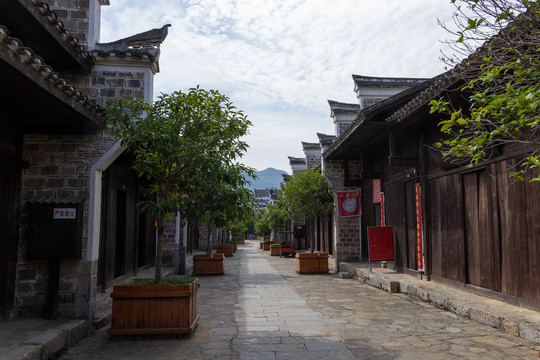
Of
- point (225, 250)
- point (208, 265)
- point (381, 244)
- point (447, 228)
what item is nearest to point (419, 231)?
point (447, 228)

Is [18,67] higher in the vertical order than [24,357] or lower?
higher

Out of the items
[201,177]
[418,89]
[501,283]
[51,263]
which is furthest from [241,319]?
[418,89]

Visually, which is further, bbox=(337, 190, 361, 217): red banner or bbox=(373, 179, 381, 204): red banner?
bbox=(337, 190, 361, 217): red banner

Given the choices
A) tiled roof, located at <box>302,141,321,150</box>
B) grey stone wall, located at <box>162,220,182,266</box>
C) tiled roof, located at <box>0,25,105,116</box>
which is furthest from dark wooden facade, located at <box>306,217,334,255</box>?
tiled roof, located at <box>0,25,105,116</box>

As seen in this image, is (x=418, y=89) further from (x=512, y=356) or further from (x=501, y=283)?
(x=512, y=356)

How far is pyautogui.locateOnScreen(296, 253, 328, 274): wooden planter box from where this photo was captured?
46.9ft

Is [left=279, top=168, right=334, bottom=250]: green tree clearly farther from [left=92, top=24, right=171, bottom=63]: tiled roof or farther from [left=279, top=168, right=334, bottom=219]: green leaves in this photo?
[left=92, top=24, right=171, bottom=63]: tiled roof

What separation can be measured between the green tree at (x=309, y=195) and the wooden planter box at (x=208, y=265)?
12.3 ft

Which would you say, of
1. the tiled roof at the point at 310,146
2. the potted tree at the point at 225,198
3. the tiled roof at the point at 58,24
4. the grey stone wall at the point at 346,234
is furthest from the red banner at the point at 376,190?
the tiled roof at the point at 310,146

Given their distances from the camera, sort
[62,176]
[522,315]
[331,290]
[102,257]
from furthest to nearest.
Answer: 1. [331,290]
2. [102,257]
3. [62,176]
4. [522,315]

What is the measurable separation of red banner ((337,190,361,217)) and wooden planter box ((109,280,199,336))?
32.1 feet

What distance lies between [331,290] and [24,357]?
7204 mm

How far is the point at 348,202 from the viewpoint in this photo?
14836 millimetres

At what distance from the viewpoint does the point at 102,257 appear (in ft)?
30.8
